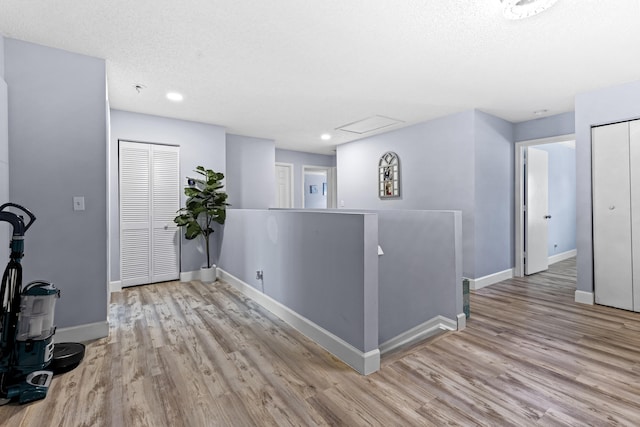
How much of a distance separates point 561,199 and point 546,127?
2.52 m

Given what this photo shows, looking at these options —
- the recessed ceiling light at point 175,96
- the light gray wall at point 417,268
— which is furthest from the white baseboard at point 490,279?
the recessed ceiling light at point 175,96

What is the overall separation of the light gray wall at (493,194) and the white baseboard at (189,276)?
407 centimetres

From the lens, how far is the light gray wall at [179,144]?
13.4 feet

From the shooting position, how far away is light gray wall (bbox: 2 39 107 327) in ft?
8.07

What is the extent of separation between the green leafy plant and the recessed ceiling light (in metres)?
0.99

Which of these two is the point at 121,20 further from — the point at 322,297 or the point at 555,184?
the point at 555,184

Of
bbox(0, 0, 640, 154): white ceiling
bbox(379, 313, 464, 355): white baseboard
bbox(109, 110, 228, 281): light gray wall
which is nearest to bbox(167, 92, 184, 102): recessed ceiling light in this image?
bbox(0, 0, 640, 154): white ceiling

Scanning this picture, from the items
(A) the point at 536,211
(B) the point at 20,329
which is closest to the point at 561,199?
(A) the point at 536,211

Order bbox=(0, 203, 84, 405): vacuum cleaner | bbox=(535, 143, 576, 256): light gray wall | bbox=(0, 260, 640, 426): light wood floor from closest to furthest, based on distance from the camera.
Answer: bbox=(0, 260, 640, 426): light wood floor < bbox=(0, 203, 84, 405): vacuum cleaner < bbox=(535, 143, 576, 256): light gray wall

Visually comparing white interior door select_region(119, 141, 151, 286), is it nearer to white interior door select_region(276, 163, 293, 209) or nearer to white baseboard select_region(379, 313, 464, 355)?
white interior door select_region(276, 163, 293, 209)

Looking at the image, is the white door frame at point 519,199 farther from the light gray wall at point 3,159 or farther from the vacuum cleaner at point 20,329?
the light gray wall at point 3,159

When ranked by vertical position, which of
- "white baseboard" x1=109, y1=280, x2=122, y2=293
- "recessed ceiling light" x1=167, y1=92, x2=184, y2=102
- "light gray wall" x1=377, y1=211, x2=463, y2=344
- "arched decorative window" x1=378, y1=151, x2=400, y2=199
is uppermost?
"recessed ceiling light" x1=167, y1=92, x2=184, y2=102

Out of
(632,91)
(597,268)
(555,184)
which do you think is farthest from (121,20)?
(555,184)

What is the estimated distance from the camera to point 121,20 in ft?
7.25
